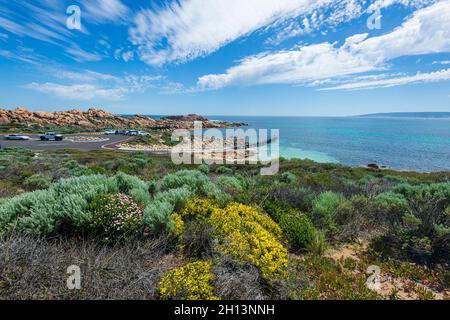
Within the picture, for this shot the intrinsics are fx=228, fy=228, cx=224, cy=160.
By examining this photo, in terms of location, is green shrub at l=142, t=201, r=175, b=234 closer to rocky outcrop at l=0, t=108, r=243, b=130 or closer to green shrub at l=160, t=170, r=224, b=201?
green shrub at l=160, t=170, r=224, b=201

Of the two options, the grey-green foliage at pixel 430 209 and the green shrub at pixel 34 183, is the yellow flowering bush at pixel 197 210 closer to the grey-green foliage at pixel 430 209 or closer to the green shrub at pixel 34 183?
the grey-green foliage at pixel 430 209

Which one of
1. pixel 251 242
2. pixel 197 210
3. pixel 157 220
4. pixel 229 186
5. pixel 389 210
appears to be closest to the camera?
pixel 251 242

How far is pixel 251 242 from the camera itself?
3.39 meters

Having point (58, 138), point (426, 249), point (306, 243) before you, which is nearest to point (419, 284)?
point (426, 249)

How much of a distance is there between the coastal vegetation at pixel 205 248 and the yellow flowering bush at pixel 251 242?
0.06ft

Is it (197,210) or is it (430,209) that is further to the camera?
(430,209)

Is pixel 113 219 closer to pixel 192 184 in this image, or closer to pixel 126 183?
pixel 126 183

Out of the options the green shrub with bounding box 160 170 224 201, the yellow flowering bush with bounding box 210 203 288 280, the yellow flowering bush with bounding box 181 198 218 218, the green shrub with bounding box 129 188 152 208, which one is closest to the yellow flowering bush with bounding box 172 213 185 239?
the yellow flowering bush with bounding box 181 198 218 218

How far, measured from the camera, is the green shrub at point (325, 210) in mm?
4934

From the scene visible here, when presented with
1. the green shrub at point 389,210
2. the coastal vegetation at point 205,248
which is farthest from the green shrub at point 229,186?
the green shrub at point 389,210

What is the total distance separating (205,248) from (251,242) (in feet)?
2.32

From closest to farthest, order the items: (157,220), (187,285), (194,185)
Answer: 1. (187,285)
2. (157,220)
3. (194,185)

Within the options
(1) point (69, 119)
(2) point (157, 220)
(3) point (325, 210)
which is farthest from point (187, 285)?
(1) point (69, 119)

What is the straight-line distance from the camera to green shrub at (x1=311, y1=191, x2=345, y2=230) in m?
4.93
